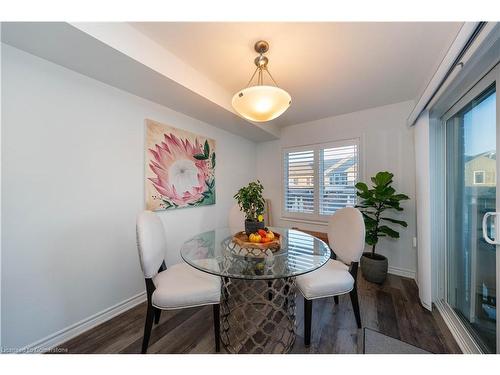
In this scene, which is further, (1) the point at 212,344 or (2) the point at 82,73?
(2) the point at 82,73

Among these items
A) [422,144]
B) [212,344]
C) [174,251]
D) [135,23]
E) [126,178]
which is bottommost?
[212,344]

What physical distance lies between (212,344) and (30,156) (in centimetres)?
186

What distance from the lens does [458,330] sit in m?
1.49

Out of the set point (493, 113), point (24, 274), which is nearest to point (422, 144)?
point (493, 113)

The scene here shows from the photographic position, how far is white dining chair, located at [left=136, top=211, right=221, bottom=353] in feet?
4.15

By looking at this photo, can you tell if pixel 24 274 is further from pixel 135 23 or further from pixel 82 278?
pixel 135 23

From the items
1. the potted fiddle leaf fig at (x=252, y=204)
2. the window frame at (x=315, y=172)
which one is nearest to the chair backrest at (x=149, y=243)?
the potted fiddle leaf fig at (x=252, y=204)

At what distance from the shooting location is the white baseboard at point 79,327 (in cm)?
131

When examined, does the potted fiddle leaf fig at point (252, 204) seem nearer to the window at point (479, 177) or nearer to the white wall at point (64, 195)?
the white wall at point (64, 195)

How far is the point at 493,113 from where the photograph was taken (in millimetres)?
1245

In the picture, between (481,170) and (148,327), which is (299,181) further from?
(148,327)

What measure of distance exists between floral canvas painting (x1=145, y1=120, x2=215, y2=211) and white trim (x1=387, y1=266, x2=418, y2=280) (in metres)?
2.70

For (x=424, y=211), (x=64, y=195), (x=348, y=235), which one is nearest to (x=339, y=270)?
(x=348, y=235)

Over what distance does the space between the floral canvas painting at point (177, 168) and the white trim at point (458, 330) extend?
270 centimetres
